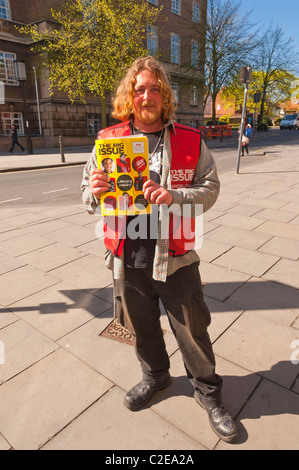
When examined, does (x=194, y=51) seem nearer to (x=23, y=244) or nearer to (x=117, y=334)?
(x=23, y=244)

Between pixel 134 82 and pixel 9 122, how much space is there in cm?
2455

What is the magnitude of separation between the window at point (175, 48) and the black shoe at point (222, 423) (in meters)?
35.8

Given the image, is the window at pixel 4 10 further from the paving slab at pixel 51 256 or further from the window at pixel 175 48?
the paving slab at pixel 51 256

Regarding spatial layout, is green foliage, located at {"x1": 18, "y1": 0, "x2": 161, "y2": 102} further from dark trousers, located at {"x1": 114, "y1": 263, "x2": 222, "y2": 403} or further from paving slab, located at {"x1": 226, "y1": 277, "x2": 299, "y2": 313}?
dark trousers, located at {"x1": 114, "y1": 263, "x2": 222, "y2": 403}

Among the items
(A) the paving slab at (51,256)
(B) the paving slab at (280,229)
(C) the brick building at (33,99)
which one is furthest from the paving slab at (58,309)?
(C) the brick building at (33,99)

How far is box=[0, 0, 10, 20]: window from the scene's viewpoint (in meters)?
21.8

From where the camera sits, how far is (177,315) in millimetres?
1866

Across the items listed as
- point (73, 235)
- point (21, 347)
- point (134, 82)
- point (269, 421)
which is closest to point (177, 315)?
point (269, 421)

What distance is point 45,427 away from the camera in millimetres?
1945

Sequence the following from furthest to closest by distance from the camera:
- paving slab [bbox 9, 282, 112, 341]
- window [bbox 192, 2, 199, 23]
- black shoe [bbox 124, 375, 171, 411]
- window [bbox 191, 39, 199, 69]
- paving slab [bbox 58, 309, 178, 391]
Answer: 1. window [bbox 192, 2, 199, 23]
2. window [bbox 191, 39, 199, 69]
3. paving slab [bbox 9, 282, 112, 341]
4. paving slab [bbox 58, 309, 178, 391]
5. black shoe [bbox 124, 375, 171, 411]

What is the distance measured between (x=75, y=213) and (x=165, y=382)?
15.6ft

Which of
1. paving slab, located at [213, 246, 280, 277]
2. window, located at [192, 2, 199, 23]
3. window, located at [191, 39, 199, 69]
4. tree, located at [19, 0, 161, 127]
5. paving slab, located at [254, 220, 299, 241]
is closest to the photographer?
paving slab, located at [213, 246, 280, 277]

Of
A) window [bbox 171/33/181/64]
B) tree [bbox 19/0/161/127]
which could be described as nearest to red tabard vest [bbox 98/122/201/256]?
tree [bbox 19/0/161/127]

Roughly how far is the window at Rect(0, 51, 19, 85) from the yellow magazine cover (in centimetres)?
2520
